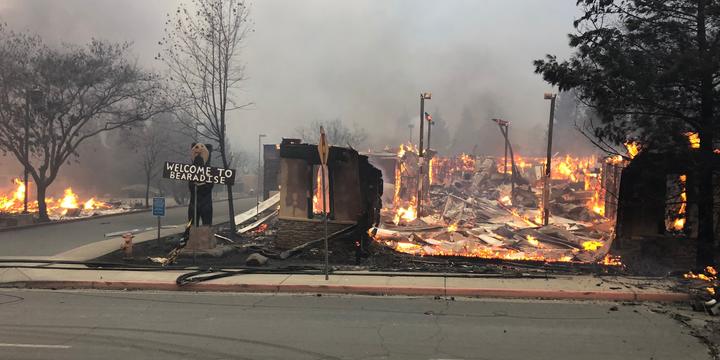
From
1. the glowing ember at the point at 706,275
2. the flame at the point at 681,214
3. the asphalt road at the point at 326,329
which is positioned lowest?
the asphalt road at the point at 326,329

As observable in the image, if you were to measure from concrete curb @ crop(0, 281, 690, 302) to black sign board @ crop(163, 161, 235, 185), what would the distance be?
3283 mm

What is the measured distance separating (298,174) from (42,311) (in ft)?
23.6

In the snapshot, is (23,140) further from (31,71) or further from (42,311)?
(42,311)

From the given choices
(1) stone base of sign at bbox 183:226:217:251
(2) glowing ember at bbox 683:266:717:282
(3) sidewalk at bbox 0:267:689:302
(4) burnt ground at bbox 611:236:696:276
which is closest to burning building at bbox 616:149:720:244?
(4) burnt ground at bbox 611:236:696:276

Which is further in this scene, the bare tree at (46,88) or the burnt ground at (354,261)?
the bare tree at (46,88)

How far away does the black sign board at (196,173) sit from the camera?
1144 cm

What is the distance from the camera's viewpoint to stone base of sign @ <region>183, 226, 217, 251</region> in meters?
11.6

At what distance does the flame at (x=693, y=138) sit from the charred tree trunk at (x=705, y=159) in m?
0.21

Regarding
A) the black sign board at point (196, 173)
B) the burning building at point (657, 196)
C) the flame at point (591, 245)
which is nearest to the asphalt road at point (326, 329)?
the burning building at point (657, 196)

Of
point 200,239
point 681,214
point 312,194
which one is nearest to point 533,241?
point 681,214

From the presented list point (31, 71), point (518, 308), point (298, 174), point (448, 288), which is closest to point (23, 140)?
point (31, 71)

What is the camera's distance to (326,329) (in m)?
5.99

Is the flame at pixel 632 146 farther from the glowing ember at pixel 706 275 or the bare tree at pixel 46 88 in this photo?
the bare tree at pixel 46 88

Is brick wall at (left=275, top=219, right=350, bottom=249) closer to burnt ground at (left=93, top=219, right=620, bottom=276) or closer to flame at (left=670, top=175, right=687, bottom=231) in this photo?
burnt ground at (left=93, top=219, right=620, bottom=276)
